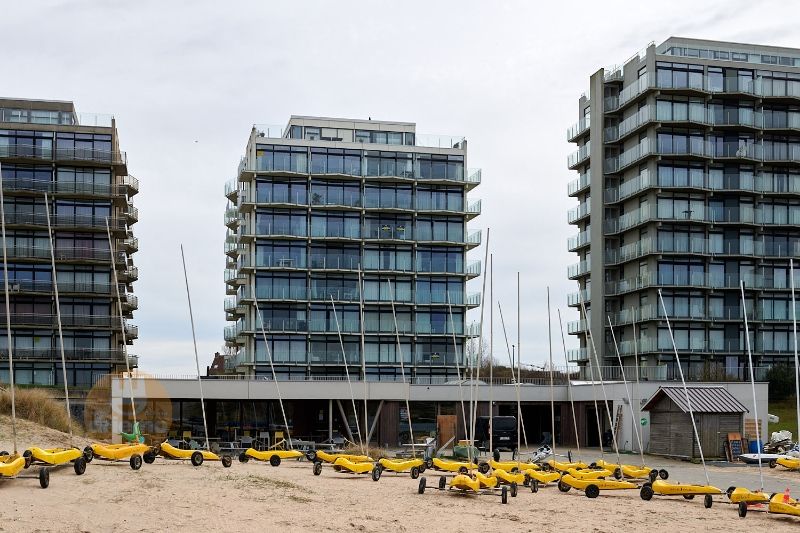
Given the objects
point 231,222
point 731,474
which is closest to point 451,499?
point 731,474

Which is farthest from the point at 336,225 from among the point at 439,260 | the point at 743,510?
the point at 743,510

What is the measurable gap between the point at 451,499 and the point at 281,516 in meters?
6.71

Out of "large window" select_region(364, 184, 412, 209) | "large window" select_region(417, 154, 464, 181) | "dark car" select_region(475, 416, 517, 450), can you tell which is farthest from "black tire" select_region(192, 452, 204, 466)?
"large window" select_region(417, 154, 464, 181)

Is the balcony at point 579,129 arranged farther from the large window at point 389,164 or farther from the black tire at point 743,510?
the black tire at point 743,510

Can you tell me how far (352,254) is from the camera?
85.3 m

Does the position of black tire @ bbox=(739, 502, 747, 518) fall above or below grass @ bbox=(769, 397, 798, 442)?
above

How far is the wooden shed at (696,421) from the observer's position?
53.5 metres

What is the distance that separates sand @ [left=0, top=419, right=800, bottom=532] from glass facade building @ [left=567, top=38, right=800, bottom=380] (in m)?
47.5

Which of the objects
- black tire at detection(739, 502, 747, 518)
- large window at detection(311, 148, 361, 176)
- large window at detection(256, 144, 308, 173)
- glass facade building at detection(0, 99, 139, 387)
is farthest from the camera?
large window at detection(311, 148, 361, 176)

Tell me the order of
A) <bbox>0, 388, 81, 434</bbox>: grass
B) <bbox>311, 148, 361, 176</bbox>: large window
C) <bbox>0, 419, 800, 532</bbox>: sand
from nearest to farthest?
<bbox>0, 419, 800, 532</bbox>: sand
<bbox>0, 388, 81, 434</bbox>: grass
<bbox>311, 148, 361, 176</bbox>: large window

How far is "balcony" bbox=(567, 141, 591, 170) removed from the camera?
299ft

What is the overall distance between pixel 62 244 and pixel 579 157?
139 ft

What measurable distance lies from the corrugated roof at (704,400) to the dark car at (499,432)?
7082 mm

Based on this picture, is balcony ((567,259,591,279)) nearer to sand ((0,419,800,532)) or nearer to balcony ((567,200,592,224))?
balcony ((567,200,592,224))
